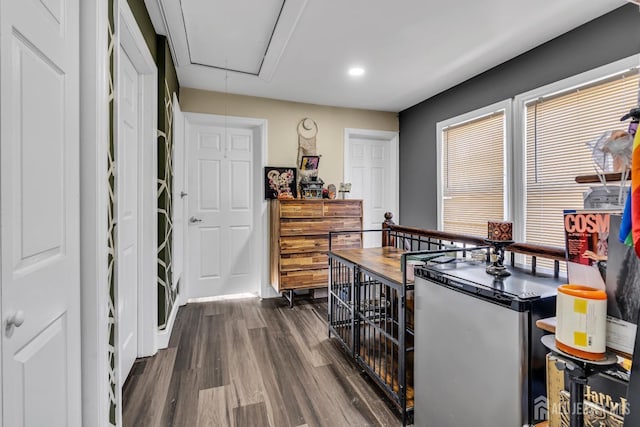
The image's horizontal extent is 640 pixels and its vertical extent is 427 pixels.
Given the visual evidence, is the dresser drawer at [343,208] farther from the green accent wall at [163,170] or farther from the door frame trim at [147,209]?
the door frame trim at [147,209]

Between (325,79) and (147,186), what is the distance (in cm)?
204

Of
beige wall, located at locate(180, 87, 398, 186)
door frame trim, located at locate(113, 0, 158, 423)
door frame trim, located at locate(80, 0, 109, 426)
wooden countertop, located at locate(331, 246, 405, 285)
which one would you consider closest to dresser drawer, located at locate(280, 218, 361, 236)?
beige wall, located at locate(180, 87, 398, 186)

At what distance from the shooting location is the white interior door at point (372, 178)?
4348mm

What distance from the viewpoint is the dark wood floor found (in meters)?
1.67

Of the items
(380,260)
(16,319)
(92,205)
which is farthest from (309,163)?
(16,319)

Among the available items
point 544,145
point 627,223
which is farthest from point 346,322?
point 544,145

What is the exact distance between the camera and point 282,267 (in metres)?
3.31

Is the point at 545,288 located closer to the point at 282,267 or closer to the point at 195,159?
the point at 282,267

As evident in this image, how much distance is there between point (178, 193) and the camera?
309cm

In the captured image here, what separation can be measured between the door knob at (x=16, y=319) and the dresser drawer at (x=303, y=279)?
2.57 metres

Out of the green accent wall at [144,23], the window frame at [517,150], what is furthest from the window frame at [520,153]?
the green accent wall at [144,23]

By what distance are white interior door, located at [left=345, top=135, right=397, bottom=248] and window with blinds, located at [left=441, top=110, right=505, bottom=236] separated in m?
0.96

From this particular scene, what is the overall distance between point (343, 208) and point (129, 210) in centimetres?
216

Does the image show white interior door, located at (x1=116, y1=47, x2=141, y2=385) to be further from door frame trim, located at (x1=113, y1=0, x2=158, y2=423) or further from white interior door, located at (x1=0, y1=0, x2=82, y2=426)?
white interior door, located at (x1=0, y1=0, x2=82, y2=426)
